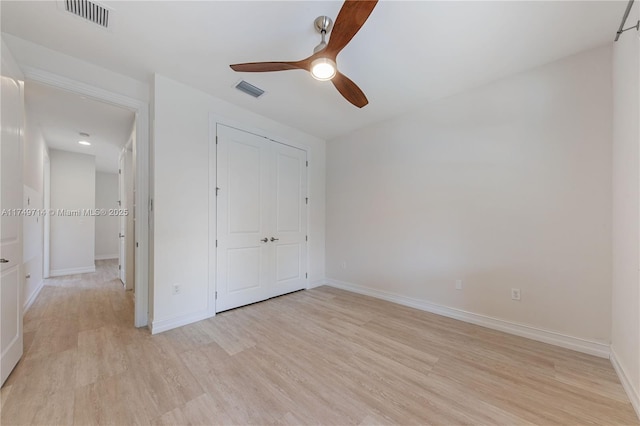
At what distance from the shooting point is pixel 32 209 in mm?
3439

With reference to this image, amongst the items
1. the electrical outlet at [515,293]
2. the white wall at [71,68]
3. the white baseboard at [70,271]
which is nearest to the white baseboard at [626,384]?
the electrical outlet at [515,293]

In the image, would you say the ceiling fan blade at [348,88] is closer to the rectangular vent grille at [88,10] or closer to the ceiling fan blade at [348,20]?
the ceiling fan blade at [348,20]

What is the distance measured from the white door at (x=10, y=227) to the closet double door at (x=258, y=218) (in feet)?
5.23

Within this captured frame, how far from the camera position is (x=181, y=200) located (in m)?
2.73

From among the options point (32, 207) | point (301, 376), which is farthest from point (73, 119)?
point (301, 376)

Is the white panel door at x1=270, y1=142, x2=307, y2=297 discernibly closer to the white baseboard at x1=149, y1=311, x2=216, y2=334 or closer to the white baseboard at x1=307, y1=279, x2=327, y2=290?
the white baseboard at x1=307, y1=279, x2=327, y2=290

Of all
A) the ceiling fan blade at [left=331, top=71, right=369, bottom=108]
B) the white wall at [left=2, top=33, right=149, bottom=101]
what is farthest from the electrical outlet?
the white wall at [left=2, top=33, right=149, bottom=101]

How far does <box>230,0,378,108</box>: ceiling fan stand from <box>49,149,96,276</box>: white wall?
19.0 ft

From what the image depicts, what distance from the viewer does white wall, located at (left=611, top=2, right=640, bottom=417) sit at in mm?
1619

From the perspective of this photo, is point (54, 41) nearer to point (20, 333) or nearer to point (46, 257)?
point (20, 333)

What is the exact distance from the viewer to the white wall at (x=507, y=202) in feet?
7.17

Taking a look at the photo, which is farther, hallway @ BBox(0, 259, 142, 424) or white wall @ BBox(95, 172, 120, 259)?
white wall @ BBox(95, 172, 120, 259)

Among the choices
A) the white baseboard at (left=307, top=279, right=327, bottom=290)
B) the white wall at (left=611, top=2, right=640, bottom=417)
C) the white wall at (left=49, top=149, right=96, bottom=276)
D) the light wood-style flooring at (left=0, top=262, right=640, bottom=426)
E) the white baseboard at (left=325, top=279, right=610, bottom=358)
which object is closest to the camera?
the light wood-style flooring at (left=0, top=262, right=640, bottom=426)

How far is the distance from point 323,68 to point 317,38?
436mm
